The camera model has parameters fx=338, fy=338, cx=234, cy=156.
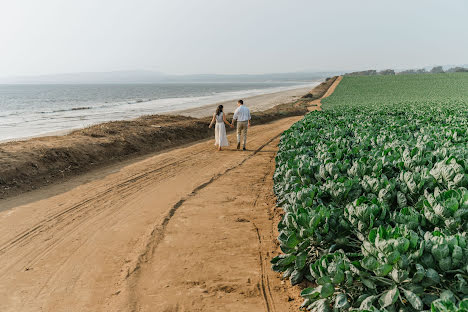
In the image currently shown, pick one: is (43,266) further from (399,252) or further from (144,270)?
(399,252)

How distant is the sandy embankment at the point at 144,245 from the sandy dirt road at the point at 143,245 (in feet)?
0.06

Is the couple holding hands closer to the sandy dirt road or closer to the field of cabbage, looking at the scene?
the sandy dirt road

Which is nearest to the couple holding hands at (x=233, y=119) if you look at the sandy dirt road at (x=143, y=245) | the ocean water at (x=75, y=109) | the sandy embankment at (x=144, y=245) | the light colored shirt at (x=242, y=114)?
the light colored shirt at (x=242, y=114)

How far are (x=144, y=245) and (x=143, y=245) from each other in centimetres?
2

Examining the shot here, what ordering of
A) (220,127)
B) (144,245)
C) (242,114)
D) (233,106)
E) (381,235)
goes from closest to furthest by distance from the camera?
(381,235), (144,245), (242,114), (220,127), (233,106)

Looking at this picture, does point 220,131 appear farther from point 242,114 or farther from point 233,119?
point 242,114

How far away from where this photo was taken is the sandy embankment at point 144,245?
441 cm

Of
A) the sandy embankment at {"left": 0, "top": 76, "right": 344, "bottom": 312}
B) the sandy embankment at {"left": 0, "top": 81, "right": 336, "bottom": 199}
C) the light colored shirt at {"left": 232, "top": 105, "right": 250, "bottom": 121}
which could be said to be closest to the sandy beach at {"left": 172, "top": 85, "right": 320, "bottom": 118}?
the sandy embankment at {"left": 0, "top": 81, "right": 336, "bottom": 199}

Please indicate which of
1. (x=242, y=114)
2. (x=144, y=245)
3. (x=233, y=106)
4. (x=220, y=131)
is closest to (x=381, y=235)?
(x=144, y=245)

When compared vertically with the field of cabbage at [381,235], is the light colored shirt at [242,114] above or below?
above

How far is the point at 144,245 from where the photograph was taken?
5.84 meters

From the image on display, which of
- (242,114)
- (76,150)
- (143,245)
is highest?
(242,114)

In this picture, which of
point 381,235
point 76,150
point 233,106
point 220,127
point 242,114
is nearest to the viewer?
point 381,235

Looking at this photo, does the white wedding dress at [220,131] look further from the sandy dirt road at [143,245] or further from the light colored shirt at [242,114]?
the sandy dirt road at [143,245]
